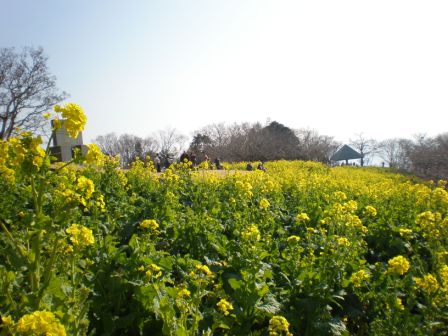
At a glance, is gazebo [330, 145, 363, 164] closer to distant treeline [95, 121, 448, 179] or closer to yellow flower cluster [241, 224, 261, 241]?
distant treeline [95, 121, 448, 179]

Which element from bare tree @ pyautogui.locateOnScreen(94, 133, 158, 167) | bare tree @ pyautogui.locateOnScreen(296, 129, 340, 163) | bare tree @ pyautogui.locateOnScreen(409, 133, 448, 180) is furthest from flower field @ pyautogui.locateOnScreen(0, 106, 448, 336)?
bare tree @ pyautogui.locateOnScreen(94, 133, 158, 167)

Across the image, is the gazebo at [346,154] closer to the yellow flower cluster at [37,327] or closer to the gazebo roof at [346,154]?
the gazebo roof at [346,154]

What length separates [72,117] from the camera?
2156mm

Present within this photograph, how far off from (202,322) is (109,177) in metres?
5.44

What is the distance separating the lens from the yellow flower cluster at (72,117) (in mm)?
2146

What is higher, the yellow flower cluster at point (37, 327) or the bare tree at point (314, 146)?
the bare tree at point (314, 146)

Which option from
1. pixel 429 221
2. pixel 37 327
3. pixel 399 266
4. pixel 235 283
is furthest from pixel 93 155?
pixel 429 221

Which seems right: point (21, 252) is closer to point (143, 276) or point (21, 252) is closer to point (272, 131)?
point (143, 276)

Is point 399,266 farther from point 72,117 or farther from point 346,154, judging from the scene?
point 346,154

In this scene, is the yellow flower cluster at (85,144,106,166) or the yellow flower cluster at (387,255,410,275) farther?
the yellow flower cluster at (387,255,410,275)

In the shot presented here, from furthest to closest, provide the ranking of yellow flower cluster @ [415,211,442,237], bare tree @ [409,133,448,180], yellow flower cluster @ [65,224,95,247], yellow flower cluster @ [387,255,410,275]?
bare tree @ [409,133,448,180] → yellow flower cluster @ [415,211,442,237] → yellow flower cluster @ [387,255,410,275] → yellow flower cluster @ [65,224,95,247]

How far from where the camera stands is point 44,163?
2.15 metres

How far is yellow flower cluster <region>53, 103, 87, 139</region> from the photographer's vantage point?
2146mm

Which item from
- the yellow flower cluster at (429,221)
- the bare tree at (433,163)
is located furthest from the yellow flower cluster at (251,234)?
the bare tree at (433,163)
